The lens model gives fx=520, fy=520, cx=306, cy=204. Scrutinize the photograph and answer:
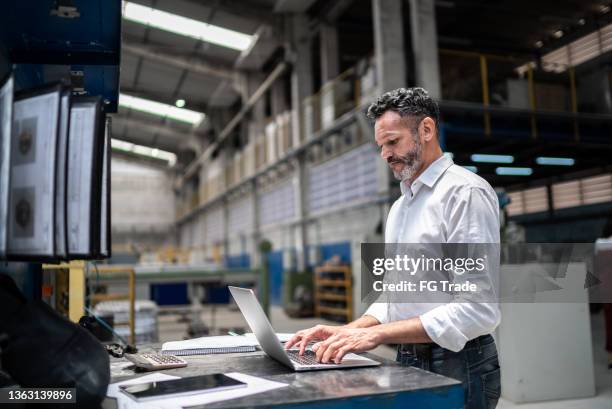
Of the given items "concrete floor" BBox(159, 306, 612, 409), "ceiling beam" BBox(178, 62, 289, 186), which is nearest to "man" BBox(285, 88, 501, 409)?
"concrete floor" BBox(159, 306, 612, 409)

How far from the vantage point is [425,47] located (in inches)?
312

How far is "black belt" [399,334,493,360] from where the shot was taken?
1483 millimetres

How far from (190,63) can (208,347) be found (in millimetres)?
11239

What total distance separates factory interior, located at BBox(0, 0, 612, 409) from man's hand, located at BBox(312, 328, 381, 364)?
0.06m

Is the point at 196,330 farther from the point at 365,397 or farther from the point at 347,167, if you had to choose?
the point at 365,397

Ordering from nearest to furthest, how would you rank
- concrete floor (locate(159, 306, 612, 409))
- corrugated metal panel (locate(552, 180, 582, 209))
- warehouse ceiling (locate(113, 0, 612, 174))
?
1. concrete floor (locate(159, 306, 612, 409))
2. corrugated metal panel (locate(552, 180, 582, 209))
3. warehouse ceiling (locate(113, 0, 612, 174))

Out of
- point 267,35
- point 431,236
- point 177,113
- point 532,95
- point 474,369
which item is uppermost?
point 267,35

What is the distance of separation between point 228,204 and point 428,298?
1789 centimetres

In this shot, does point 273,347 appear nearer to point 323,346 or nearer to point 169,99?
point 323,346

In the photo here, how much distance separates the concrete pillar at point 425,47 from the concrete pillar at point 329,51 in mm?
3317

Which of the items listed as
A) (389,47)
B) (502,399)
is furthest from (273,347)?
(389,47)

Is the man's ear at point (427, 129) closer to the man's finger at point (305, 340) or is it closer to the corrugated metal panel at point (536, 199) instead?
the man's finger at point (305, 340)

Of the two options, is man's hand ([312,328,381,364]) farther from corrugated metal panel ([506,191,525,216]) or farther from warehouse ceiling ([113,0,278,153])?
warehouse ceiling ([113,0,278,153])

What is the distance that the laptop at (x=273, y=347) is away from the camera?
1.35 metres
